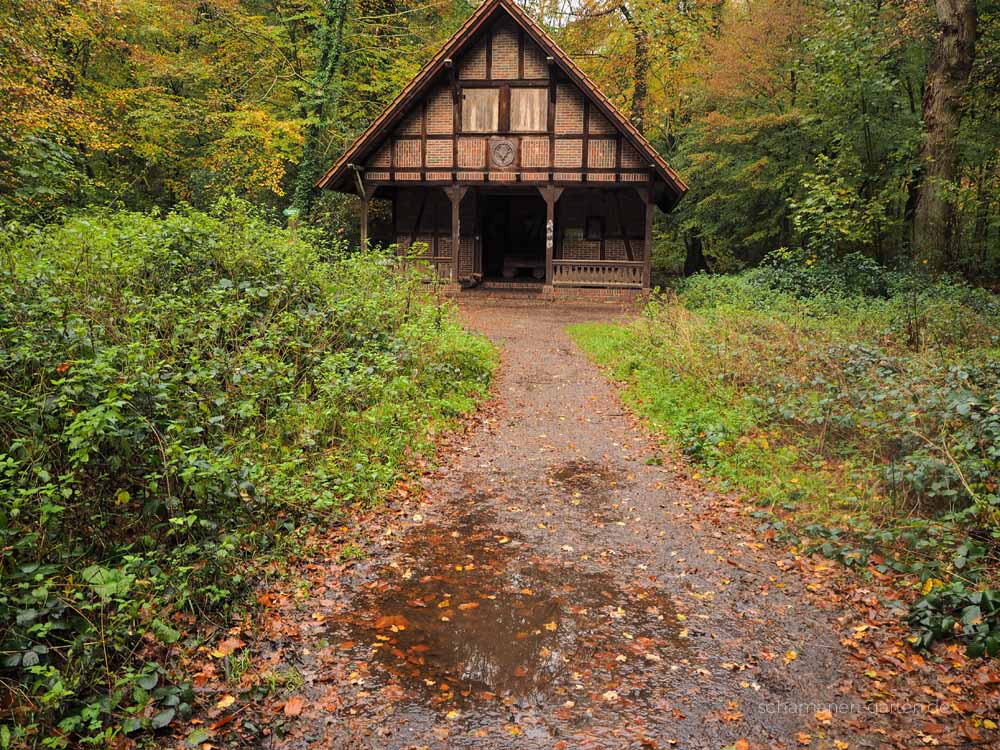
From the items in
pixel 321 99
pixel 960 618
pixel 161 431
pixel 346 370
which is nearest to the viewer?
pixel 960 618

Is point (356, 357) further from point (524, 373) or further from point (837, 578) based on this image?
point (837, 578)

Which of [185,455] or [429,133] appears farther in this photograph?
[429,133]

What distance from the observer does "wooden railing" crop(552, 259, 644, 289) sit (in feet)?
73.1

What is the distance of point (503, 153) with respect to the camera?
21172 millimetres

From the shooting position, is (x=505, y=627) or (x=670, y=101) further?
(x=670, y=101)

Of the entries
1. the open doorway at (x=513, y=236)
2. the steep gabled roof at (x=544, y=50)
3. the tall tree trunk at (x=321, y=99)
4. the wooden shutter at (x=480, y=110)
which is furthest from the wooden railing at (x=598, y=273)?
the tall tree trunk at (x=321, y=99)

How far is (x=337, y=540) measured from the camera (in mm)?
5727

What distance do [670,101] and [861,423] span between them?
23.5m

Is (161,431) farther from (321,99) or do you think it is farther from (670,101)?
(670,101)

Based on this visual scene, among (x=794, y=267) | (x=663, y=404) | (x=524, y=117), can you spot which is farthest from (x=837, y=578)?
(x=524, y=117)

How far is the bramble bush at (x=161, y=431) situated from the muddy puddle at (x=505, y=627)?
1.03m

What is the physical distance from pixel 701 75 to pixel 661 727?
24716mm

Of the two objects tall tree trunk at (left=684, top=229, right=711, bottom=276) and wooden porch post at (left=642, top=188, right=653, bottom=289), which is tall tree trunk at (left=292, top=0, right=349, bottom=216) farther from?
tall tree trunk at (left=684, top=229, right=711, bottom=276)

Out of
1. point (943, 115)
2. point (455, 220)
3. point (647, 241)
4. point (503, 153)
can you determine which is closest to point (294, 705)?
point (943, 115)
